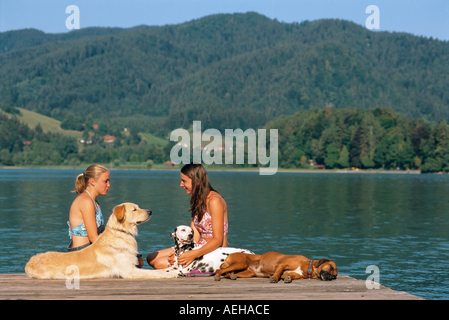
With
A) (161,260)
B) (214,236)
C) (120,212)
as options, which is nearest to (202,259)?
(214,236)

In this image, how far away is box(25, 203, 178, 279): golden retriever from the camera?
28.0 feet

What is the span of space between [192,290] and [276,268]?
161 centimetres

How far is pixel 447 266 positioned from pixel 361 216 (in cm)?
2286

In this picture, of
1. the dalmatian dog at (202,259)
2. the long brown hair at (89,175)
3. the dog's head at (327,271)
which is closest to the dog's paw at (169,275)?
the dalmatian dog at (202,259)

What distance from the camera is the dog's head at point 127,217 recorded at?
27.6ft

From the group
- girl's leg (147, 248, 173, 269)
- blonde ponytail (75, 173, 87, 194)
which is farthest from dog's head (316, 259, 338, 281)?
blonde ponytail (75, 173, 87, 194)

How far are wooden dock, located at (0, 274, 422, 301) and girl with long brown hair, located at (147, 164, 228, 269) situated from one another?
0.52 m

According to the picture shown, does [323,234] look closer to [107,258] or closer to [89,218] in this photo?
[89,218]

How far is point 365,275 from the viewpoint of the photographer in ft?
70.3

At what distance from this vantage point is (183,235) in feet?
29.6
